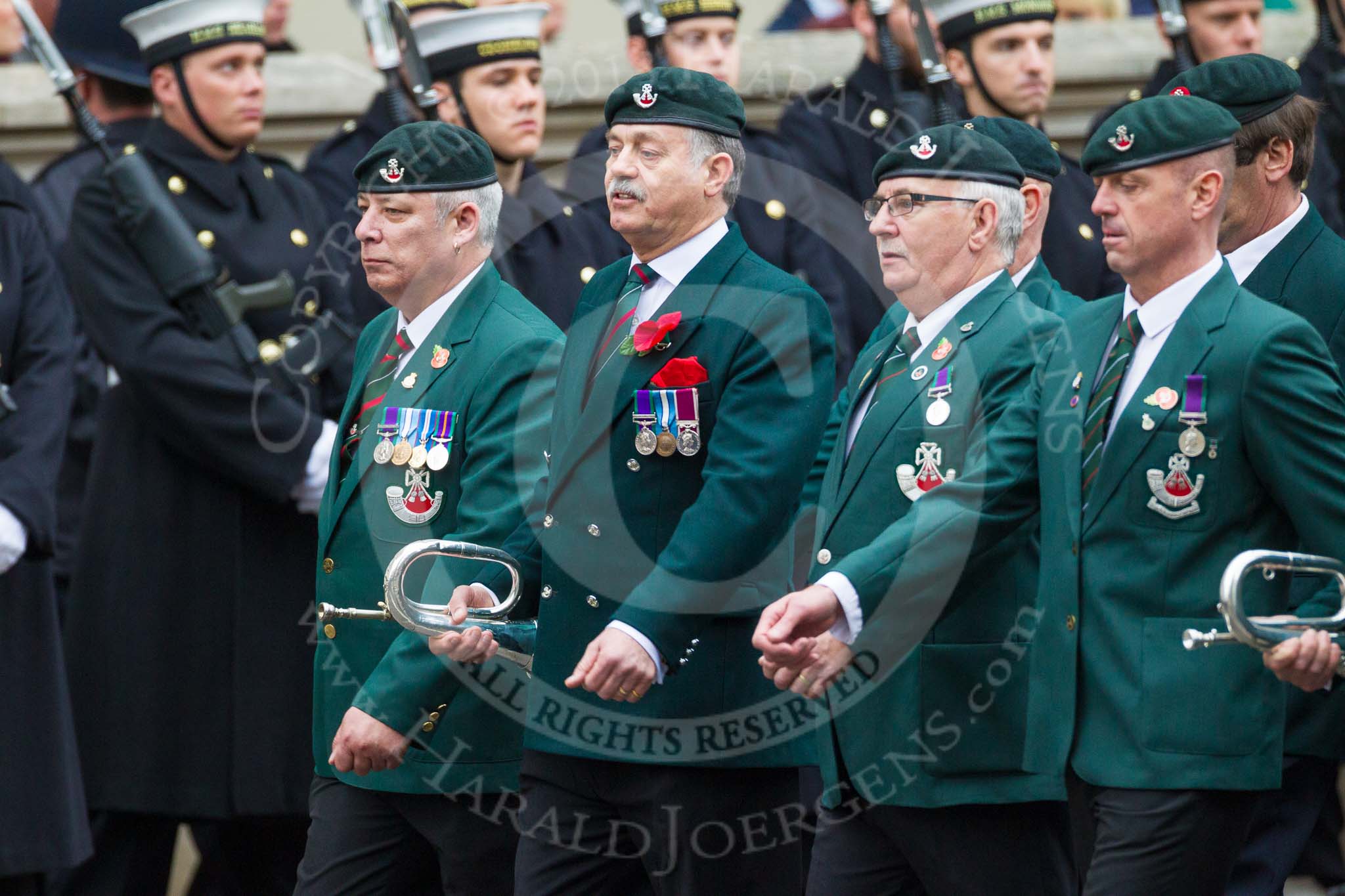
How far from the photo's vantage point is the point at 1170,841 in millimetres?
4148

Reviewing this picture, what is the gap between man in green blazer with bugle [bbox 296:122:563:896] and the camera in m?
4.76

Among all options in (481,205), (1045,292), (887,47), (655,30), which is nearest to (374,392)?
(481,205)

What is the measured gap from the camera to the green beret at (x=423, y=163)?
4977mm

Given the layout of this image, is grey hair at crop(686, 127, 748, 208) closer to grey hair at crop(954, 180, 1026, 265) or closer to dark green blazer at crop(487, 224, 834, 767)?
dark green blazer at crop(487, 224, 834, 767)

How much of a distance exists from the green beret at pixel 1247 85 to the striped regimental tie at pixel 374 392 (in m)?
1.69

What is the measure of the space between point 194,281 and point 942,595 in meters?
2.82

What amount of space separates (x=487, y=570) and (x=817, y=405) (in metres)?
0.75

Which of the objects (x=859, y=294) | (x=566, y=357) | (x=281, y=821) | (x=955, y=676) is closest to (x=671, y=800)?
(x=955, y=676)

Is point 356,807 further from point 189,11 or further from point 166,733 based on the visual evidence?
point 189,11

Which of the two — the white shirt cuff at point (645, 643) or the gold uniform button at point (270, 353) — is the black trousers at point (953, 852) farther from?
the gold uniform button at point (270, 353)

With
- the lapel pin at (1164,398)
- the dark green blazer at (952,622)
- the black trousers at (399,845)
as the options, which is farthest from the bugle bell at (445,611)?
the lapel pin at (1164,398)

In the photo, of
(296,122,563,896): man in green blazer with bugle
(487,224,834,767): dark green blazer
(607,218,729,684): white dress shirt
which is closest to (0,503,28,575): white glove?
(296,122,563,896): man in green blazer with bugle

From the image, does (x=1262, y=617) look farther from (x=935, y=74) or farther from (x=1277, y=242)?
(x=935, y=74)

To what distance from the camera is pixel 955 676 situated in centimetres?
444
